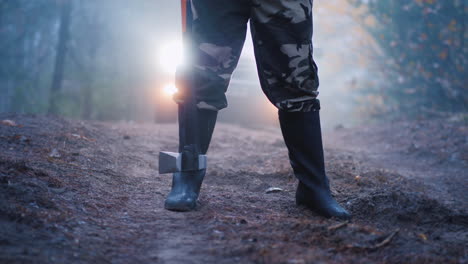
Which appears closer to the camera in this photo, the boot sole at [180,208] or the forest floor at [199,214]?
the forest floor at [199,214]

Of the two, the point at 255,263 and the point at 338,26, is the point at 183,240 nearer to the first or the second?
the point at 255,263

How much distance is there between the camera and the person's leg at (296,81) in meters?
1.97

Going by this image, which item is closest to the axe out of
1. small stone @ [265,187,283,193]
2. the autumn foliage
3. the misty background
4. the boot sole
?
the boot sole

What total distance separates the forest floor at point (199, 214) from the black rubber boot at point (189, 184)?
51 mm

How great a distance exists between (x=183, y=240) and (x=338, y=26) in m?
10.7

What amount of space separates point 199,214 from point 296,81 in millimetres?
700

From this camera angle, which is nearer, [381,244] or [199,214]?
[381,244]

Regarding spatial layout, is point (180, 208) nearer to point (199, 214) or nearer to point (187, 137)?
point (199, 214)

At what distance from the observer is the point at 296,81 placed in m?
1.99

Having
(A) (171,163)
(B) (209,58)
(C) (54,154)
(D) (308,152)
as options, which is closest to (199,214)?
(A) (171,163)

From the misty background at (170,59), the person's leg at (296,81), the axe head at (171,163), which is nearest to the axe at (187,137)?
the axe head at (171,163)

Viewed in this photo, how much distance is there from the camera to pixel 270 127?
8969 mm

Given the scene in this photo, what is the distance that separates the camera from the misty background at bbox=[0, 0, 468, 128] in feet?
25.2

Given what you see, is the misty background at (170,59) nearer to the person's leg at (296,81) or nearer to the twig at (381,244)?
the person's leg at (296,81)
